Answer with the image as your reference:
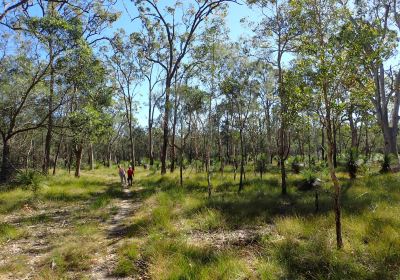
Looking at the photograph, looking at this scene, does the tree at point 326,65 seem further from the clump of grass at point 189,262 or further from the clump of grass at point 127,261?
the clump of grass at point 127,261

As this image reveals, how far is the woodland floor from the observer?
7.17 meters

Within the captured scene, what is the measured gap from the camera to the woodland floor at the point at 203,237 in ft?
23.5

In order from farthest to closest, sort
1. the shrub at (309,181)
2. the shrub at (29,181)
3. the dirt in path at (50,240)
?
1. the shrub at (309,181)
2. the shrub at (29,181)
3. the dirt in path at (50,240)

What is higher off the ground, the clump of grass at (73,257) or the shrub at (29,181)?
the shrub at (29,181)

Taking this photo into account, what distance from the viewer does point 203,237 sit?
400 inches

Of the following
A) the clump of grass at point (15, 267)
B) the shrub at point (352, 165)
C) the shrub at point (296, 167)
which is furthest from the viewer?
the shrub at point (296, 167)

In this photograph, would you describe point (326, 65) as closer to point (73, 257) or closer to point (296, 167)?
point (73, 257)

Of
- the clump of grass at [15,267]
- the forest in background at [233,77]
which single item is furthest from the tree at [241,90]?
the clump of grass at [15,267]

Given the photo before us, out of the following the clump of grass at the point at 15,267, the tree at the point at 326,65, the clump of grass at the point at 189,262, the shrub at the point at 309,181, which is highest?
the tree at the point at 326,65

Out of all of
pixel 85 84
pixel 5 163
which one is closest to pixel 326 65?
pixel 85 84

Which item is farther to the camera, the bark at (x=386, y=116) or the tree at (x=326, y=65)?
the bark at (x=386, y=116)

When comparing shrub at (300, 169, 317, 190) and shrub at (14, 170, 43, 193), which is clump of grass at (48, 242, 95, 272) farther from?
shrub at (300, 169, 317, 190)

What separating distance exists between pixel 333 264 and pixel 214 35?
51.5 feet

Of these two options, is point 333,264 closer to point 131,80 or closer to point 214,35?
point 214,35
